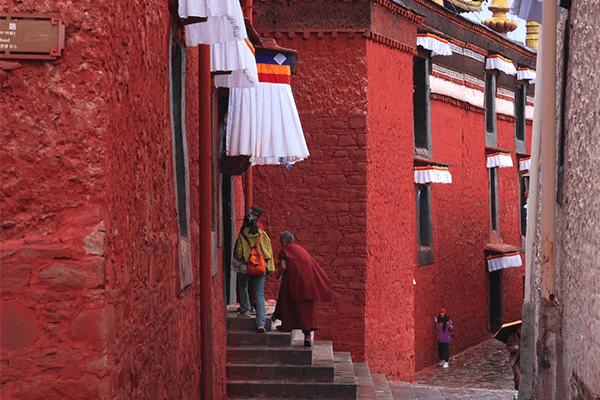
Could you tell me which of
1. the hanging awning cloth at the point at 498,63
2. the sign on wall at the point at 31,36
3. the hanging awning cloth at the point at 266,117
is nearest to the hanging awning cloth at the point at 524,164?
the hanging awning cloth at the point at 498,63

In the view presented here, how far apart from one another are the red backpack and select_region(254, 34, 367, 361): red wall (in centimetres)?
251

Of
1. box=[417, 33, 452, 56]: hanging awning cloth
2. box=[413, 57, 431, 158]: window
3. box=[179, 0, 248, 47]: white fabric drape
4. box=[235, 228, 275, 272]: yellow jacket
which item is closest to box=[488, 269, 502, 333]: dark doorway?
box=[413, 57, 431, 158]: window

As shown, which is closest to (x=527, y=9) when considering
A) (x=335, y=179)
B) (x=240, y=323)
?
(x=240, y=323)

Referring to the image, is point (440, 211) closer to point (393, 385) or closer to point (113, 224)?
point (393, 385)

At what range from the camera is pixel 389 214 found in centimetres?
1488

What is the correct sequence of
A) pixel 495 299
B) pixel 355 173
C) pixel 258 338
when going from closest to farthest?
pixel 258 338
pixel 355 173
pixel 495 299

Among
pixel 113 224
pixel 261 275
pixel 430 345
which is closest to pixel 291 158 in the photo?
pixel 261 275

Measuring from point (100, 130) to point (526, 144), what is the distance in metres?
22.2

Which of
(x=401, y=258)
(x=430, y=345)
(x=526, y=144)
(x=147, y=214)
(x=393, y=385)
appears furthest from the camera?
(x=526, y=144)

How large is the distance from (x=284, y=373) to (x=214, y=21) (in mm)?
5437

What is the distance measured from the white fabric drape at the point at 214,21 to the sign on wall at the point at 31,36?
168 cm

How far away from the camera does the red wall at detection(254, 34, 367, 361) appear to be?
1411 centimetres

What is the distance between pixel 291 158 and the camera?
436 inches

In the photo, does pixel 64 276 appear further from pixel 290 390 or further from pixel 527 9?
pixel 290 390
